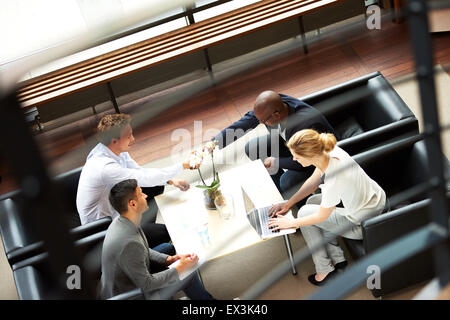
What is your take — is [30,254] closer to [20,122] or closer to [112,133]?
[112,133]

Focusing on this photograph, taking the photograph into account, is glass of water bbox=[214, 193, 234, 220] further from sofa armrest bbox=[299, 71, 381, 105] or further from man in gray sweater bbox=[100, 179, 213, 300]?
sofa armrest bbox=[299, 71, 381, 105]

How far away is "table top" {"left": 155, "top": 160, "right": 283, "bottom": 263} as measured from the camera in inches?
132

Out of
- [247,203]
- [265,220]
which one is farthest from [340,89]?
[265,220]

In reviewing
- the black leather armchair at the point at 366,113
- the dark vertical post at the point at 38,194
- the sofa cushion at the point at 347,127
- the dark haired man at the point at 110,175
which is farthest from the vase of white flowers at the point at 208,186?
the dark vertical post at the point at 38,194

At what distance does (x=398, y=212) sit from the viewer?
118 inches

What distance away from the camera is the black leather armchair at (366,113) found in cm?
358

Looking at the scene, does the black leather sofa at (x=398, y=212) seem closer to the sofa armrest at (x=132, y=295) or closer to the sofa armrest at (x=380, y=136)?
the sofa armrest at (x=380, y=136)

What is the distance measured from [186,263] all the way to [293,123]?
3.65 ft

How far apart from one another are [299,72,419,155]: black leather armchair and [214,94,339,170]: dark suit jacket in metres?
0.09

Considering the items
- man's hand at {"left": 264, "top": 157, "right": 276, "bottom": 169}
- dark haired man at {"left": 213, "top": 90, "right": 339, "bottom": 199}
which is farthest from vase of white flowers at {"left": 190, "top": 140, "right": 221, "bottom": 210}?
man's hand at {"left": 264, "top": 157, "right": 276, "bottom": 169}

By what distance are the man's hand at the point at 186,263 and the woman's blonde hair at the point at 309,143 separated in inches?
31.5

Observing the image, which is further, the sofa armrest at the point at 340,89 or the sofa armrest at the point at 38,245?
the sofa armrest at the point at 340,89

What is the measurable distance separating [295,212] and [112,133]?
1.34 meters

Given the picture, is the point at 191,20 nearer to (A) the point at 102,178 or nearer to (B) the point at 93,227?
(A) the point at 102,178
